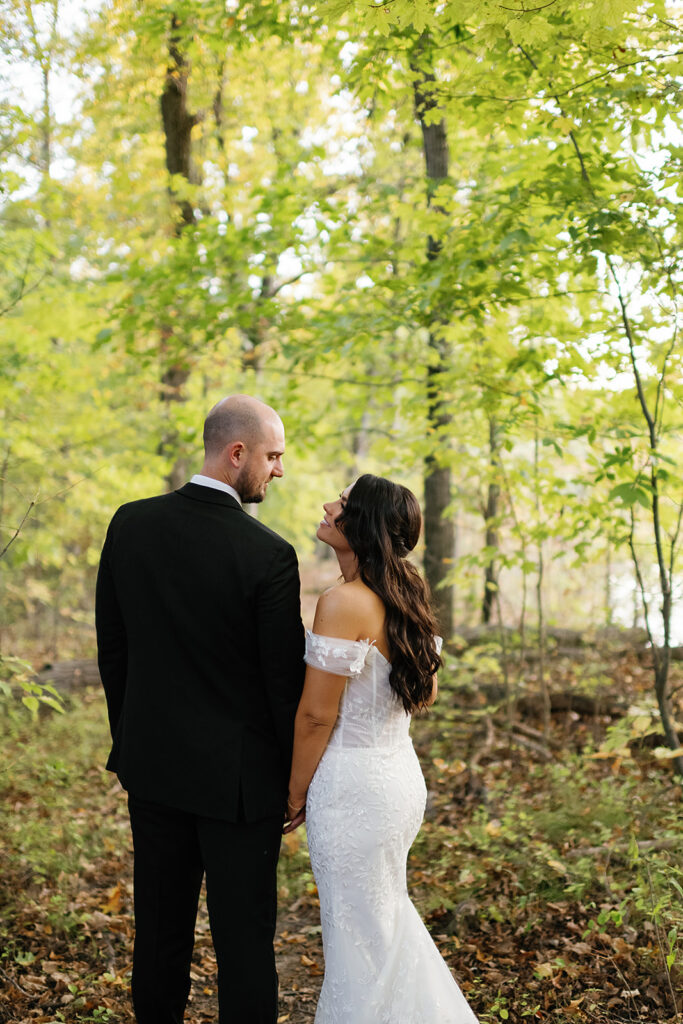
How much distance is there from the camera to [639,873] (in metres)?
3.82

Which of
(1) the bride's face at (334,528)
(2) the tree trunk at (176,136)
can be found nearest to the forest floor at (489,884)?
(1) the bride's face at (334,528)

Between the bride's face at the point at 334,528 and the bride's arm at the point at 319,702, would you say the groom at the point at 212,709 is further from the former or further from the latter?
the bride's face at the point at 334,528

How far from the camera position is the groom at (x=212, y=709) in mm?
2535

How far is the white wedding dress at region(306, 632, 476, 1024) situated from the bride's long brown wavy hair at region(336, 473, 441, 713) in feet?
0.29

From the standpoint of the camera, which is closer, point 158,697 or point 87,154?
point 158,697

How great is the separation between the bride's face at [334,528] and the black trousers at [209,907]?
1.04m

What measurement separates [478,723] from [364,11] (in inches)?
228

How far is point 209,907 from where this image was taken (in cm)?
257

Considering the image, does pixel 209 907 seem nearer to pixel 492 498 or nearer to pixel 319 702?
pixel 319 702

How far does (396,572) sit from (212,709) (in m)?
0.83

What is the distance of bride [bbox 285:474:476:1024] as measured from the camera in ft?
8.93

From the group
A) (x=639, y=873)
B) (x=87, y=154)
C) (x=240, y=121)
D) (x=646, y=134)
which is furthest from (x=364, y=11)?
(x=87, y=154)

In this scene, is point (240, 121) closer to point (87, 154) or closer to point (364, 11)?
point (87, 154)

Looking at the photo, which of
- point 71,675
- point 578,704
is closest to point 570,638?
point 578,704
